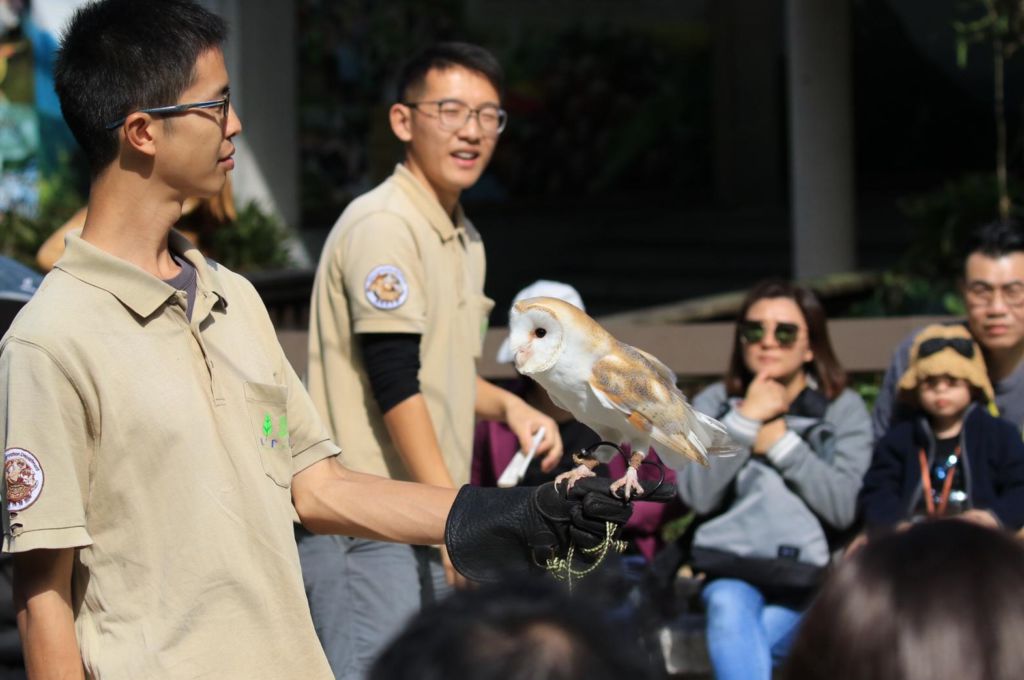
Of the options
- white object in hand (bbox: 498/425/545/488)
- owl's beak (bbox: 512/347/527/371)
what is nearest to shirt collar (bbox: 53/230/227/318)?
owl's beak (bbox: 512/347/527/371)

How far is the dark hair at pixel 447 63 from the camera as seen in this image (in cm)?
380

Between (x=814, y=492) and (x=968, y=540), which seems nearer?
(x=968, y=540)

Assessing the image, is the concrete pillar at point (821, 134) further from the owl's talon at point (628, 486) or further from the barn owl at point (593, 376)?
the owl's talon at point (628, 486)

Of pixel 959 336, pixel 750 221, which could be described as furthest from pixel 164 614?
pixel 750 221

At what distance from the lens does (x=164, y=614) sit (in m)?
2.16

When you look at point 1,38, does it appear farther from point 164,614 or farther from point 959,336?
point 164,614

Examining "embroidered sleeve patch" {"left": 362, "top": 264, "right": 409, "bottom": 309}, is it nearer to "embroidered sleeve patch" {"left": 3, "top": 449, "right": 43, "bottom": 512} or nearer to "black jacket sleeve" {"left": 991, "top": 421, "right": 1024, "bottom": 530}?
"embroidered sleeve patch" {"left": 3, "top": 449, "right": 43, "bottom": 512}

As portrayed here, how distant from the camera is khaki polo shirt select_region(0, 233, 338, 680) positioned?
2.07 metres

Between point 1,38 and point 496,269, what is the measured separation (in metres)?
4.73

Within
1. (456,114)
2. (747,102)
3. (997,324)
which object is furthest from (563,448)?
(747,102)

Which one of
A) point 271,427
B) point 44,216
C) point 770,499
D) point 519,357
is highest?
point 44,216

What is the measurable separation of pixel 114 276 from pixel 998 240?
345 cm

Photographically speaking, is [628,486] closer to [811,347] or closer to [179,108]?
[179,108]

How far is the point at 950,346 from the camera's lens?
4305mm
